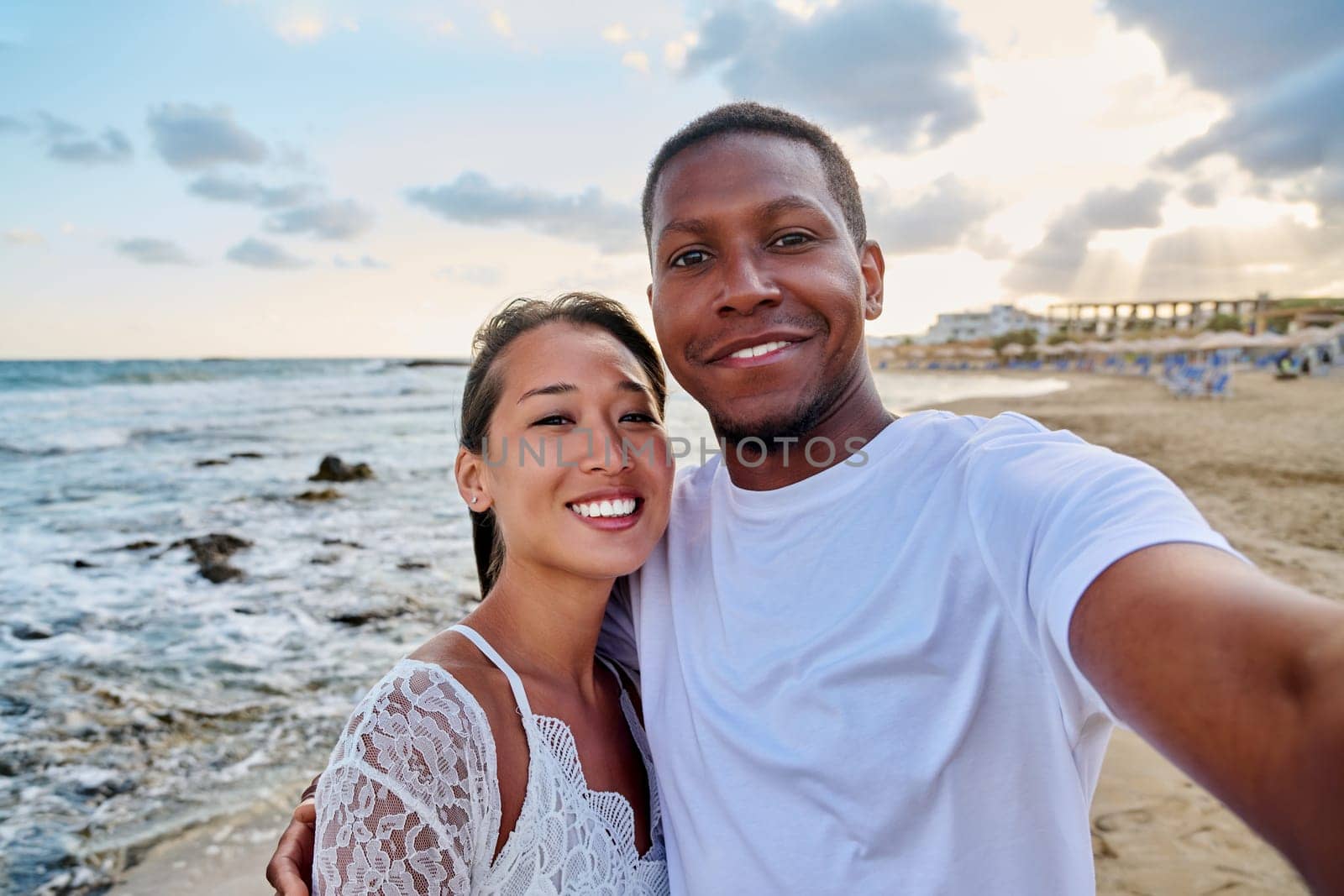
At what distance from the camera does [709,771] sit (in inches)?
67.0

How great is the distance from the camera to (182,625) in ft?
21.6

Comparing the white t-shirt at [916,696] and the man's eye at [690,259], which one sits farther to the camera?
the man's eye at [690,259]

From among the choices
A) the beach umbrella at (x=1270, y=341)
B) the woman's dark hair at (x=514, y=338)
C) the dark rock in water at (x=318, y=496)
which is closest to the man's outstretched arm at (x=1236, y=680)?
the woman's dark hair at (x=514, y=338)

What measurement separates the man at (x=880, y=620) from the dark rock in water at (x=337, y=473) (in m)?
12.4

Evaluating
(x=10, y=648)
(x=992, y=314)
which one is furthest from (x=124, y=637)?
(x=992, y=314)

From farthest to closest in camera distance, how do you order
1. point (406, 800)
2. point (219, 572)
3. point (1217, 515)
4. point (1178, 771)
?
point (1217, 515)
point (219, 572)
point (1178, 771)
point (406, 800)

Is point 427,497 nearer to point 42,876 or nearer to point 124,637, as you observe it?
point 124,637

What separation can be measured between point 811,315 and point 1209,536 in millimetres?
1167

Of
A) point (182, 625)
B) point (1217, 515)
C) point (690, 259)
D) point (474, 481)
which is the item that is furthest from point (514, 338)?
point (1217, 515)

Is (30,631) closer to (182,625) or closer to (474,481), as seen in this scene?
(182,625)

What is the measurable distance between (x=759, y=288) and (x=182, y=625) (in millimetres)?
6694

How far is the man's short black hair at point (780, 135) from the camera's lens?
2.22 metres

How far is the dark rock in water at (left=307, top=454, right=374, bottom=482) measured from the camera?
44.1 ft

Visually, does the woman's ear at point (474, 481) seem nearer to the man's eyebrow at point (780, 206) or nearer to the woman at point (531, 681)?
the woman at point (531, 681)
